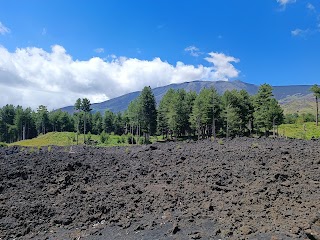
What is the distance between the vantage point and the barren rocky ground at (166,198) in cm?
1016

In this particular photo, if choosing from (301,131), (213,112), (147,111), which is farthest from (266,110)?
(147,111)

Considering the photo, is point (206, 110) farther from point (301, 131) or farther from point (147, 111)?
point (301, 131)

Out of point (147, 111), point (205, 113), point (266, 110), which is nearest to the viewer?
point (266, 110)

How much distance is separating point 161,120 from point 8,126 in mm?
60475

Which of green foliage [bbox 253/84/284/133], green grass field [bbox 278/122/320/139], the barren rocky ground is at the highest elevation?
green foliage [bbox 253/84/284/133]

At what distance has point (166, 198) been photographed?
1326cm

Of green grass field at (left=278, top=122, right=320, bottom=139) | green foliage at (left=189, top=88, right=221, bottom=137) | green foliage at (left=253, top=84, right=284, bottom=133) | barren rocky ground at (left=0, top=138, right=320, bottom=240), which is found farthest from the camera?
green foliage at (left=189, top=88, right=221, bottom=137)

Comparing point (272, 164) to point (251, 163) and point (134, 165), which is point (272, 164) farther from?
point (134, 165)

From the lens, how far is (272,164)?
59.6 ft

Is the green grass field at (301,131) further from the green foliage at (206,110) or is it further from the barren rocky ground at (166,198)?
the barren rocky ground at (166,198)

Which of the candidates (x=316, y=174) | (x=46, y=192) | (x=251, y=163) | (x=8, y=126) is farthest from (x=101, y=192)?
(x=8, y=126)

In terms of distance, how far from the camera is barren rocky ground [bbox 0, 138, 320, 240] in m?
10.2

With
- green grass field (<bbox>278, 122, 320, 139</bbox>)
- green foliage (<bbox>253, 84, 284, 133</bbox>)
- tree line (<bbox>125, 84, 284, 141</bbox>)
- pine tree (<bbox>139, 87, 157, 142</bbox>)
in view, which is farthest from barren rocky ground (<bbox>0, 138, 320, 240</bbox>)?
pine tree (<bbox>139, 87, 157, 142</bbox>)

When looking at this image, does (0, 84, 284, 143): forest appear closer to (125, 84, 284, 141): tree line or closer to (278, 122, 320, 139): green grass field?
(125, 84, 284, 141): tree line
